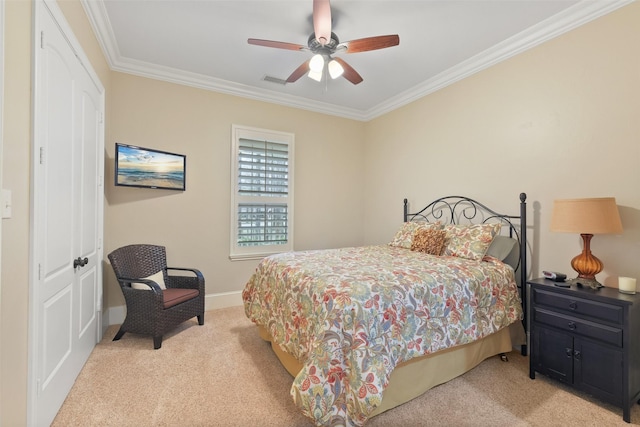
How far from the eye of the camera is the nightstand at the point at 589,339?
184cm

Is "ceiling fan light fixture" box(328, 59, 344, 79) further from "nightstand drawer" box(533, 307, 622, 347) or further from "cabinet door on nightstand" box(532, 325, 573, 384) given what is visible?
"cabinet door on nightstand" box(532, 325, 573, 384)

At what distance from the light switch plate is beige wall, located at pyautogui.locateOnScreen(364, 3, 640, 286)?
12.2 feet

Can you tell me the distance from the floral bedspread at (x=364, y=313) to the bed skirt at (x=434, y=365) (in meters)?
0.14

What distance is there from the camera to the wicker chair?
274 cm

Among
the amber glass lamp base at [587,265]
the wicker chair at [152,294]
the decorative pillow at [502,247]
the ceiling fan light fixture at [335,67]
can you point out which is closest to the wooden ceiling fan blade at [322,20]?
the ceiling fan light fixture at [335,67]

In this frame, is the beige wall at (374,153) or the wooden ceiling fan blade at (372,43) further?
the wooden ceiling fan blade at (372,43)

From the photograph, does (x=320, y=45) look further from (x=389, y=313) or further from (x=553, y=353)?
(x=553, y=353)

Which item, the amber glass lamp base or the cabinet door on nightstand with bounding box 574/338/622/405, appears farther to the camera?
the amber glass lamp base

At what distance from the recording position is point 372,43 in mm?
2293

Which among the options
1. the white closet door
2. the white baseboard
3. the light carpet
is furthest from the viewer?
the white baseboard

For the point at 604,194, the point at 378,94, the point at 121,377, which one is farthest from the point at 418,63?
the point at 121,377

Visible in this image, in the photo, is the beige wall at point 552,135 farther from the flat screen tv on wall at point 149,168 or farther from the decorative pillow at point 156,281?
the decorative pillow at point 156,281

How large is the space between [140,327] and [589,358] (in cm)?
366

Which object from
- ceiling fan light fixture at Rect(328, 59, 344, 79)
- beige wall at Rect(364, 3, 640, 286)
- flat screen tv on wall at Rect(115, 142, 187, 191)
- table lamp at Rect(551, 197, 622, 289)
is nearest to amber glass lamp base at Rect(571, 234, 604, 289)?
table lamp at Rect(551, 197, 622, 289)
